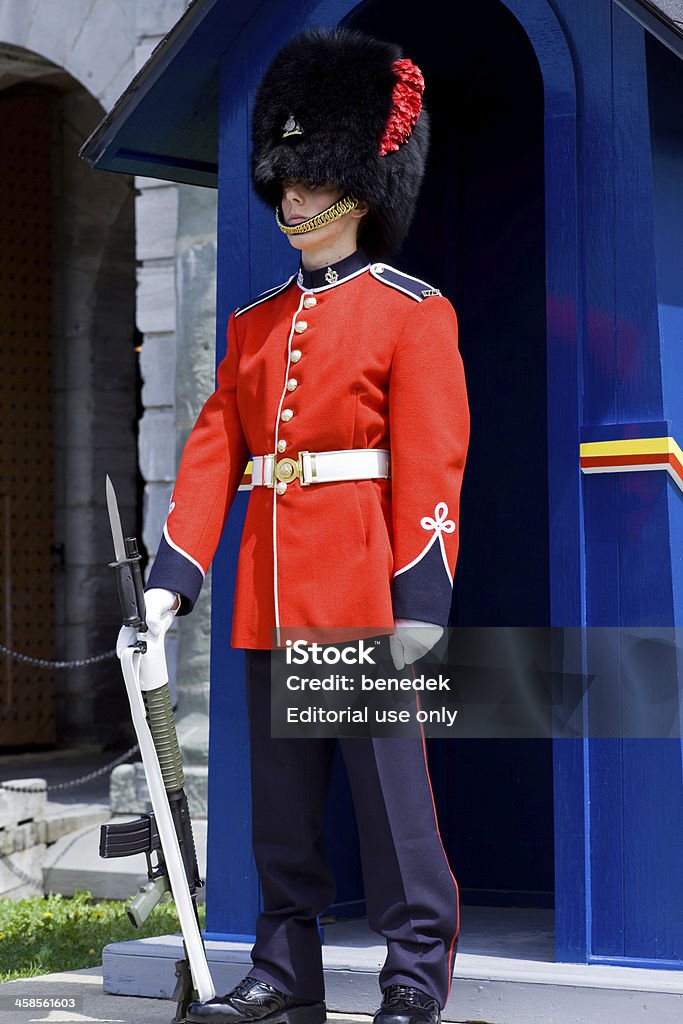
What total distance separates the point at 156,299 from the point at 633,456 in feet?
13.6

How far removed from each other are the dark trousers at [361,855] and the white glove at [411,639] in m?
0.17

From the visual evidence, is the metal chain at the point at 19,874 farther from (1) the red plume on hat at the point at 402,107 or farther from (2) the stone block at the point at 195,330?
(1) the red plume on hat at the point at 402,107

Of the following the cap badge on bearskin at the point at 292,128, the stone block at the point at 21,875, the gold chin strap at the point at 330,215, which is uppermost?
the cap badge on bearskin at the point at 292,128

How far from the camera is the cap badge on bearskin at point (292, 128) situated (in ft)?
11.1

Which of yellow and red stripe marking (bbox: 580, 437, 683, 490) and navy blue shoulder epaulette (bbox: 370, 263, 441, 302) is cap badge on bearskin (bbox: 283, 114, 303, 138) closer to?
navy blue shoulder epaulette (bbox: 370, 263, 441, 302)

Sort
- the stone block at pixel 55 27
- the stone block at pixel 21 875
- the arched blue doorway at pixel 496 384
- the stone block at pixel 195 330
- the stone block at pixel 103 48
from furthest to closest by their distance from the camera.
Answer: the stone block at pixel 55 27 < the stone block at pixel 103 48 < the stone block at pixel 195 330 < the stone block at pixel 21 875 < the arched blue doorway at pixel 496 384

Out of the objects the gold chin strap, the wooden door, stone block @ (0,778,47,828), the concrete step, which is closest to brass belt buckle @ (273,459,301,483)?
the gold chin strap

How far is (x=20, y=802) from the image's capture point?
6766mm

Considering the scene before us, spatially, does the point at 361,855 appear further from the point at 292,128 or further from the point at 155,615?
the point at 292,128

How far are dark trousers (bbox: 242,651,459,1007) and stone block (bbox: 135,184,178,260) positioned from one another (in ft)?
14.1

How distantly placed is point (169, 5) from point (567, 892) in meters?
5.10

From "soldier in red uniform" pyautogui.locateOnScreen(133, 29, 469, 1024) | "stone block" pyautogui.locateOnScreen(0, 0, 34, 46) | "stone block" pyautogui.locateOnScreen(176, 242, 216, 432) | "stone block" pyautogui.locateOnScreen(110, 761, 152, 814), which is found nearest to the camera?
"soldier in red uniform" pyautogui.locateOnScreen(133, 29, 469, 1024)

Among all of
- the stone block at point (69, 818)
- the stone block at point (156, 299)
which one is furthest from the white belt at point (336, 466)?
the stone block at point (156, 299)

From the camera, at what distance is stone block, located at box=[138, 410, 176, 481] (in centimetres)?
739
